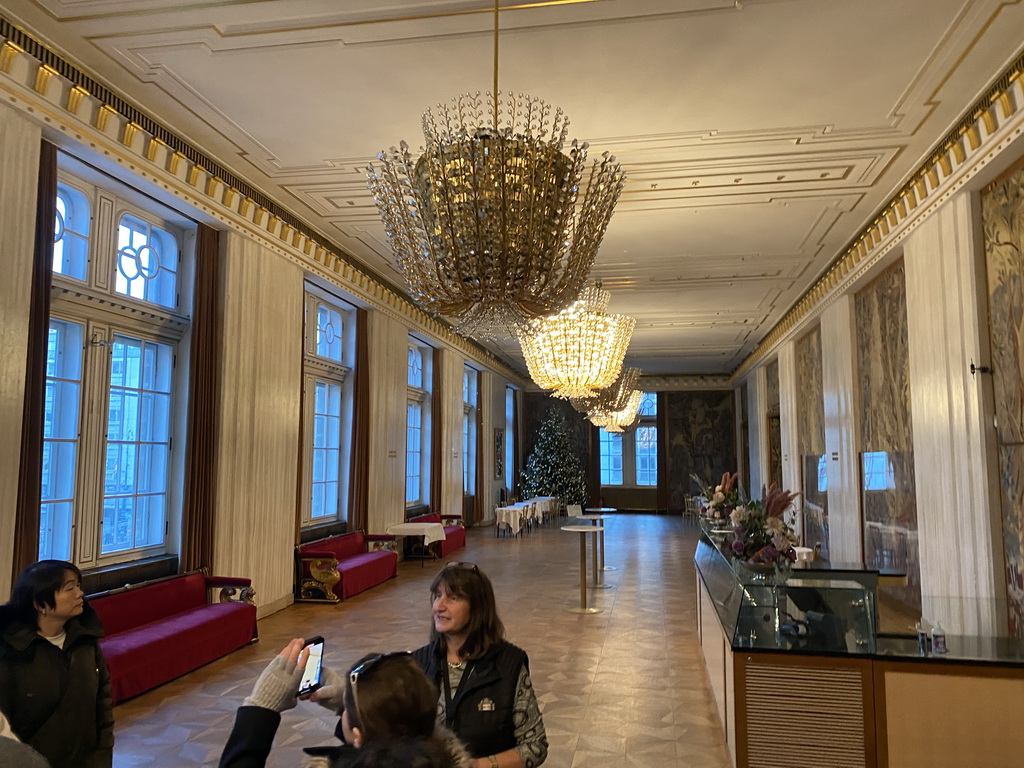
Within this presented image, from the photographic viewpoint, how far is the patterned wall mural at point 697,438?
25703mm

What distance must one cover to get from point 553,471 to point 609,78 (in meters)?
19.0

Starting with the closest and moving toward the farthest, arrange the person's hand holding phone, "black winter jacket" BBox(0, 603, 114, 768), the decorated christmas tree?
the person's hand holding phone < "black winter jacket" BBox(0, 603, 114, 768) < the decorated christmas tree

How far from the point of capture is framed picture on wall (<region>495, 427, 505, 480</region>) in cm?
2144

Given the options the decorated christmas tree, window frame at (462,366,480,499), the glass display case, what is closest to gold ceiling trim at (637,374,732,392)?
the decorated christmas tree

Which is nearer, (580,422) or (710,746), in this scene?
(710,746)

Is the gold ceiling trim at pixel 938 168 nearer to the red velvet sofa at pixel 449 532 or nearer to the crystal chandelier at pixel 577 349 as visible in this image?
the crystal chandelier at pixel 577 349

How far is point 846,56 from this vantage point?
527cm

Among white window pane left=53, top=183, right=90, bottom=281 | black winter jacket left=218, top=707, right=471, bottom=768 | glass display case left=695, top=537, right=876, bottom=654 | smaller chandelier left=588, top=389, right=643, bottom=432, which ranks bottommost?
glass display case left=695, top=537, right=876, bottom=654

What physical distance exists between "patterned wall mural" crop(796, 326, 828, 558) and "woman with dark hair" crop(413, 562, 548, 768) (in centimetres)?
1111

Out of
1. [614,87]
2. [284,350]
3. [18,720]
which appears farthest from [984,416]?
[284,350]

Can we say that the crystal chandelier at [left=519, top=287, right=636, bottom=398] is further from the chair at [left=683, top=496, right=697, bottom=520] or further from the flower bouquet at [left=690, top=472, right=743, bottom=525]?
the chair at [left=683, top=496, right=697, bottom=520]

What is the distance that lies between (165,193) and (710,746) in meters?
6.34

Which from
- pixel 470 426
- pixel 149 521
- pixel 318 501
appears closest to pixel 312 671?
pixel 149 521

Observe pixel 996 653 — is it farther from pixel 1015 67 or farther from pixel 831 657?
pixel 1015 67
